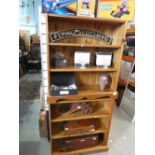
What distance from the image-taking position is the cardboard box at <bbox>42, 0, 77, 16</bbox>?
136cm

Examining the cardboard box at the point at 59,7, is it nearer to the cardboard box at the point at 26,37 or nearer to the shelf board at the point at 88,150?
the shelf board at the point at 88,150

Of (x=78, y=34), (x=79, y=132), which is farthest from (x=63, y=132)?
(x=78, y=34)

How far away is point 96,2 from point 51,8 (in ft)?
1.71

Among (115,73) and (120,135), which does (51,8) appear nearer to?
(115,73)

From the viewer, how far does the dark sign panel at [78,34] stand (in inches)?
55.5

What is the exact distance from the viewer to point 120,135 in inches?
89.4

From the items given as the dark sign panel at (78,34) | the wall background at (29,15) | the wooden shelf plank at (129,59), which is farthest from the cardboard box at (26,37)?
the dark sign panel at (78,34)

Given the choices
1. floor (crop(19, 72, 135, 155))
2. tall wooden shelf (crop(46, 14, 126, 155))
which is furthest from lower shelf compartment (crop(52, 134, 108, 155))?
floor (crop(19, 72, 135, 155))

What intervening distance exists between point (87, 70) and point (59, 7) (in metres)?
0.71

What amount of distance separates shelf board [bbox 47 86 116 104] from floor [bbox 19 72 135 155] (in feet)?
2.93

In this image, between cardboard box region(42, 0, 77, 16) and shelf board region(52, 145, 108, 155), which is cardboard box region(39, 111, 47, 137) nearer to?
shelf board region(52, 145, 108, 155)

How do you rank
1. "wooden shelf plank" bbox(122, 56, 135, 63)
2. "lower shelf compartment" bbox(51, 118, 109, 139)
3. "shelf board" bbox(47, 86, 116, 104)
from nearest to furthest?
"shelf board" bbox(47, 86, 116, 104) < "lower shelf compartment" bbox(51, 118, 109, 139) < "wooden shelf plank" bbox(122, 56, 135, 63)
